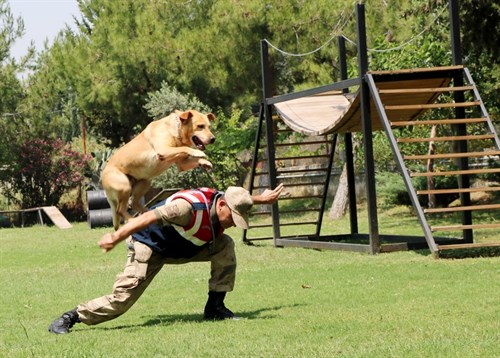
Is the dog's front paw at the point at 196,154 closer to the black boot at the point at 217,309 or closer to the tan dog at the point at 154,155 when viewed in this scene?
the tan dog at the point at 154,155

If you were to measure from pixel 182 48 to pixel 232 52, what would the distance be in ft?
9.84

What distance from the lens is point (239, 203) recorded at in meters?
7.97

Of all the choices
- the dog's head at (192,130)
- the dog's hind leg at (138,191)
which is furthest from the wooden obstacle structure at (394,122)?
the dog's hind leg at (138,191)

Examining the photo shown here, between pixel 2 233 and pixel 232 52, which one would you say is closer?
pixel 2 233

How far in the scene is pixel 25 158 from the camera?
36.1 metres

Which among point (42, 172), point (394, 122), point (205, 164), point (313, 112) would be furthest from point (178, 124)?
point (42, 172)

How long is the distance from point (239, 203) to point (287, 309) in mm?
1672

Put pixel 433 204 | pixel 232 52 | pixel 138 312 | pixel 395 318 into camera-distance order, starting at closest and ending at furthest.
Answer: pixel 395 318 < pixel 138 312 < pixel 433 204 < pixel 232 52

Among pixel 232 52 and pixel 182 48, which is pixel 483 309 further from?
pixel 182 48

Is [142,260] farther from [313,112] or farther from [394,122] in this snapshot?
[313,112]

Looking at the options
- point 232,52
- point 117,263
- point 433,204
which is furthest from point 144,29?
point 117,263

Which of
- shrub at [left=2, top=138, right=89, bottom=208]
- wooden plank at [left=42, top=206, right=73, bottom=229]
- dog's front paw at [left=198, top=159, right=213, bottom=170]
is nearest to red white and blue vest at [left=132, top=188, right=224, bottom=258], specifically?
dog's front paw at [left=198, top=159, right=213, bottom=170]

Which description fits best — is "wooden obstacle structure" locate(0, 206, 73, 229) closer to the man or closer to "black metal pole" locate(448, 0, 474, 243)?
"black metal pole" locate(448, 0, 474, 243)

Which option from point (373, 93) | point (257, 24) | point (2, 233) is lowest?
point (2, 233)
